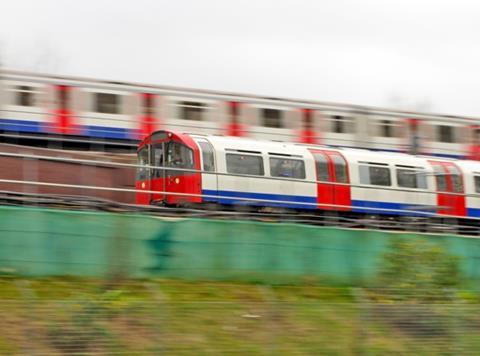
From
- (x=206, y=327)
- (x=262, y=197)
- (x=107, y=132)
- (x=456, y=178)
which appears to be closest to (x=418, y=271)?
(x=206, y=327)

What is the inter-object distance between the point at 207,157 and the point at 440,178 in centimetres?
786

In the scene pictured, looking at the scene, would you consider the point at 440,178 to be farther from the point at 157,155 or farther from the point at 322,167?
the point at 157,155

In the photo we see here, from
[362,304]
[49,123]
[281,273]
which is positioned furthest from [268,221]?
[49,123]

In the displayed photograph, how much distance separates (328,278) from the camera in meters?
13.9

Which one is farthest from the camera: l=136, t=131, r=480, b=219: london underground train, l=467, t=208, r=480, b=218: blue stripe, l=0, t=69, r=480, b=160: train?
l=0, t=69, r=480, b=160: train

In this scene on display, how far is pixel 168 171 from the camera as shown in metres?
16.2

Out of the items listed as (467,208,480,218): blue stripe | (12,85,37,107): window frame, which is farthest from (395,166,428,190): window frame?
(12,85,37,107): window frame

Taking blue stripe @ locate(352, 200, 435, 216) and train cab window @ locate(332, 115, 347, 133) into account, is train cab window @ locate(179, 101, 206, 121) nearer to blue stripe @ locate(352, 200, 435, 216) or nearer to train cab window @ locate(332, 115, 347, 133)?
train cab window @ locate(332, 115, 347, 133)

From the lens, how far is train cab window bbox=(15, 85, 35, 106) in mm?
25766

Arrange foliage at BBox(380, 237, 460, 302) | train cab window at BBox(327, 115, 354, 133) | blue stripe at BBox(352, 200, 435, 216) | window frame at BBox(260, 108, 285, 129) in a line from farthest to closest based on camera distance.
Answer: train cab window at BBox(327, 115, 354, 133)
window frame at BBox(260, 108, 285, 129)
blue stripe at BBox(352, 200, 435, 216)
foliage at BBox(380, 237, 460, 302)

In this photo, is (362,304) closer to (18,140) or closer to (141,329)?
(141,329)

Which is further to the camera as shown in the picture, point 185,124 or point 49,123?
point 185,124

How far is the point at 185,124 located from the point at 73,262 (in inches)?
638

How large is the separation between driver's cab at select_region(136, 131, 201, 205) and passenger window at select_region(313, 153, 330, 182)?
367 centimetres
